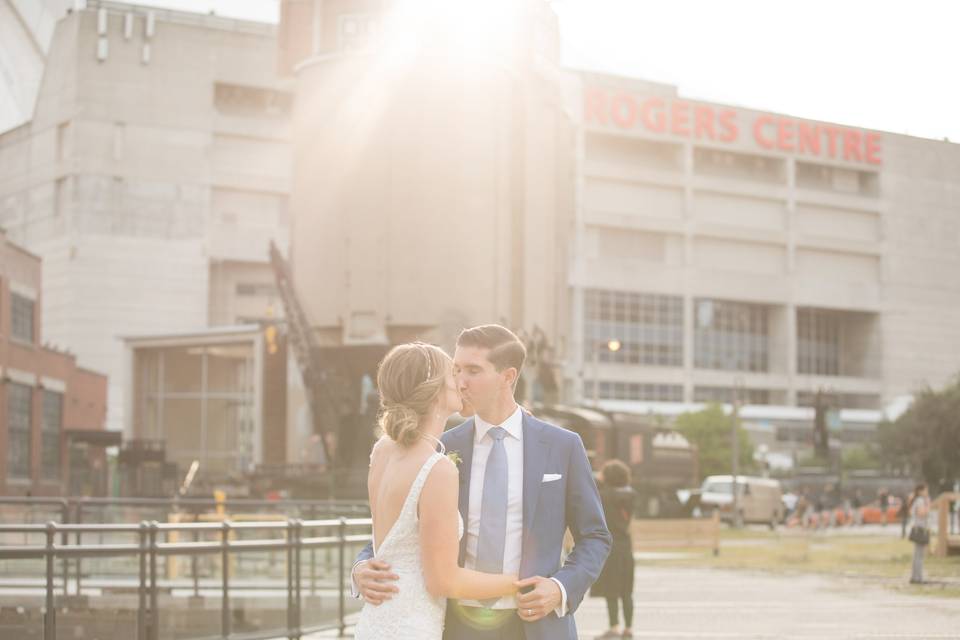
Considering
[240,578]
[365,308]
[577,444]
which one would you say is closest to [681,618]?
[240,578]

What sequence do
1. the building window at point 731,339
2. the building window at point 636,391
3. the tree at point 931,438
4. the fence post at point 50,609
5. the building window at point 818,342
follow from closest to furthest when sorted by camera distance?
the fence post at point 50,609 → the tree at point 931,438 → the building window at point 636,391 → the building window at point 731,339 → the building window at point 818,342

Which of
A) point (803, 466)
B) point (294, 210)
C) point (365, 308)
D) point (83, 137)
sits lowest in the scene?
point (803, 466)

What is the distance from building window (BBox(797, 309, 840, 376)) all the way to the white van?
184 ft

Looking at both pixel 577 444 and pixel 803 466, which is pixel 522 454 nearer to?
pixel 577 444

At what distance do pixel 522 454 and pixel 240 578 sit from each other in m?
11.2

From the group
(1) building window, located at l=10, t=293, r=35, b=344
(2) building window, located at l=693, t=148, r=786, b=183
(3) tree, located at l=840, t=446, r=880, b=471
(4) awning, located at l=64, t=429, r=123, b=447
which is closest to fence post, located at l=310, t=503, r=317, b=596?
(4) awning, located at l=64, t=429, r=123, b=447

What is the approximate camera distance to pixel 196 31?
93.1 metres

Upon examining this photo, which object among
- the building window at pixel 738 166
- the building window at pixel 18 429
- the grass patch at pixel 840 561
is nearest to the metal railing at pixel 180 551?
the grass patch at pixel 840 561

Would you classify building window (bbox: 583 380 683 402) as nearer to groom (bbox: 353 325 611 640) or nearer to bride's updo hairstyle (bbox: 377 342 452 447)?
groom (bbox: 353 325 611 640)

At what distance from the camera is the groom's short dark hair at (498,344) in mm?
4672

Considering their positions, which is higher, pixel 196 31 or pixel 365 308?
pixel 196 31

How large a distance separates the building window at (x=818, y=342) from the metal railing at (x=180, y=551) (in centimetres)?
10319

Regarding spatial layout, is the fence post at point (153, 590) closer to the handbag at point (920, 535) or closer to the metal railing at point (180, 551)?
the metal railing at point (180, 551)

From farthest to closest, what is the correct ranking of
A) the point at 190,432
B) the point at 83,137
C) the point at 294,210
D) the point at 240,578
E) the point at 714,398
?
the point at 714,398 → the point at 83,137 → the point at 190,432 → the point at 294,210 → the point at 240,578
